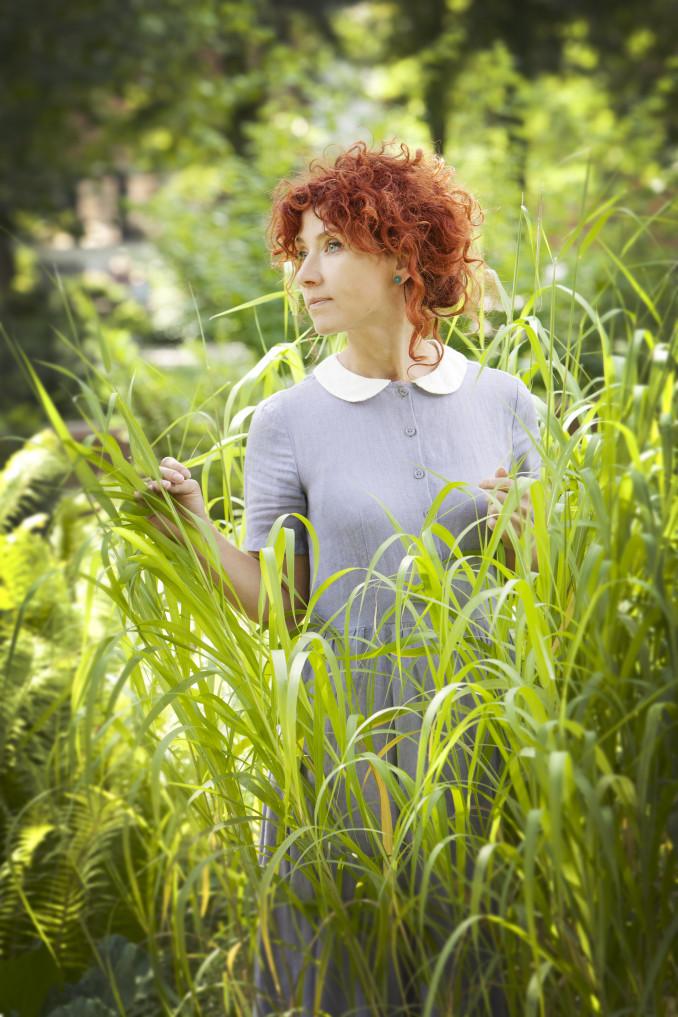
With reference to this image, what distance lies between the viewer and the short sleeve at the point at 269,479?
1937 mm

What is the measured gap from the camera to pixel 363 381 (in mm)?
1983

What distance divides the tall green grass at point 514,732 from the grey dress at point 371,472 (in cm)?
6

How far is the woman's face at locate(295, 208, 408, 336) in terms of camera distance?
1885 millimetres

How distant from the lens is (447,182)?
2.01m

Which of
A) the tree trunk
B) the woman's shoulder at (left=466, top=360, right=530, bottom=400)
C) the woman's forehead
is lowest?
the woman's shoulder at (left=466, top=360, right=530, bottom=400)

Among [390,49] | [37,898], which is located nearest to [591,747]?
[37,898]

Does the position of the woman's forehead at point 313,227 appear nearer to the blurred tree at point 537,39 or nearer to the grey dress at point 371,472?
the grey dress at point 371,472

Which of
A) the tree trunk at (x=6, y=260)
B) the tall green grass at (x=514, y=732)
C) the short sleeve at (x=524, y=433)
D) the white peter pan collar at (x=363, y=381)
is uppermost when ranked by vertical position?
the tree trunk at (x=6, y=260)

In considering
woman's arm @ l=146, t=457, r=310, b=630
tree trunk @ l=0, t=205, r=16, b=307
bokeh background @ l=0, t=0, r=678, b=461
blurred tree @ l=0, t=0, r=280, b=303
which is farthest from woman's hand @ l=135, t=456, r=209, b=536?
tree trunk @ l=0, t=205, r=16, b=307

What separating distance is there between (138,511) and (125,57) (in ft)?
44.4

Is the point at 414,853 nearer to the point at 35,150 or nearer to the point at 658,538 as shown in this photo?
the point at 658,538

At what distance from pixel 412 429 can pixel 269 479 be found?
238 millimetres

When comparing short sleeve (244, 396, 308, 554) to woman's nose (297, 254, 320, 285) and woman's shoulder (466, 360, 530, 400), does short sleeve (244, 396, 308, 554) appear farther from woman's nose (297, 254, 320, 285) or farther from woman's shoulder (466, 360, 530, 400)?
woman's shoulder (466, 360, 530, 400)

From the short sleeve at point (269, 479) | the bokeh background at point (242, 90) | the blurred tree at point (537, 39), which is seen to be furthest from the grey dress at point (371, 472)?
the blurred tree at point (537, 39)
